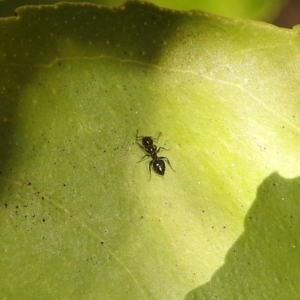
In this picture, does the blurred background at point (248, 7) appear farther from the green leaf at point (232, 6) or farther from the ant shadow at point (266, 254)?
the ant shadow at point (266, 254)

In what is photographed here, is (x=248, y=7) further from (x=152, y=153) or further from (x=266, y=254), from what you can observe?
(x=266, y=254)

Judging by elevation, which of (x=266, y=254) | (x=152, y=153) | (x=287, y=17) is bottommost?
(x=266, y=254)

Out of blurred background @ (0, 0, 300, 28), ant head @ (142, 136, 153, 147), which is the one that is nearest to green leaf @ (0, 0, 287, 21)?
blurred background @ (0, 0, 300, 28)

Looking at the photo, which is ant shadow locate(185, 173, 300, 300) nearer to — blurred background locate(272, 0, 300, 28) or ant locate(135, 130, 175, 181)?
ant locate(135, 130, 175, 181)

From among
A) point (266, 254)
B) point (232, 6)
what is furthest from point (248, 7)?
point (266, 254)

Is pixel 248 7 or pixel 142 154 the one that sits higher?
pixel 248 7

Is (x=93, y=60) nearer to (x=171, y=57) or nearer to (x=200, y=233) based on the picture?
(x=171, y=57)

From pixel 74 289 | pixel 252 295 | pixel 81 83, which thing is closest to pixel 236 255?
pixel 252 295
